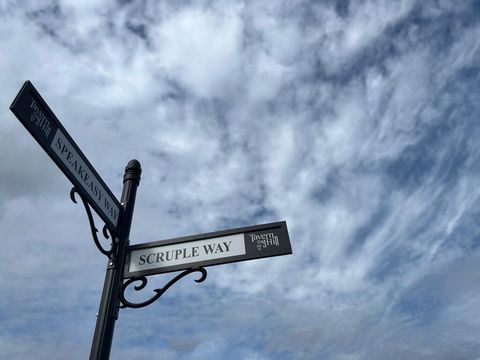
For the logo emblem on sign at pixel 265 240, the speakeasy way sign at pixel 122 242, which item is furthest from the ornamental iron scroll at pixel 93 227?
the logo emblem on sign at pixel 265 240

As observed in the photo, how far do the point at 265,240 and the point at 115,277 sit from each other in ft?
4.62

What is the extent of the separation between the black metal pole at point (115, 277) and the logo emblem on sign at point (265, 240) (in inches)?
48.6

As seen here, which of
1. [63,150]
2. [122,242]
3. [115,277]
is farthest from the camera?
[122,242]

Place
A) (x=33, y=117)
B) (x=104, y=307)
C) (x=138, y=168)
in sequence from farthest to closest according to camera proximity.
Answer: (x=138, y=168)
(x=104, y=307)
(x=33, y=117)

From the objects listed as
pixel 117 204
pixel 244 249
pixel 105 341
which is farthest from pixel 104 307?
pixel 244 249

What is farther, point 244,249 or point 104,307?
point 244,249

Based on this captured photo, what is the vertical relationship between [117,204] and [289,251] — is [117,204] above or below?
above

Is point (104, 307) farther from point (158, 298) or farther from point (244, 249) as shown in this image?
point (244, 249)

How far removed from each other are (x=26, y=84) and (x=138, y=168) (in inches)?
56.6

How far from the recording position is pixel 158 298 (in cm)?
320

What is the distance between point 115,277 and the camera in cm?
318

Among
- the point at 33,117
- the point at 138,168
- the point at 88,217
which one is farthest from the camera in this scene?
the point at 138,168


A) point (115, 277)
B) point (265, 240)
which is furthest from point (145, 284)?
point (265, 240)

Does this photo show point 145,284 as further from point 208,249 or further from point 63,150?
point 63,150
